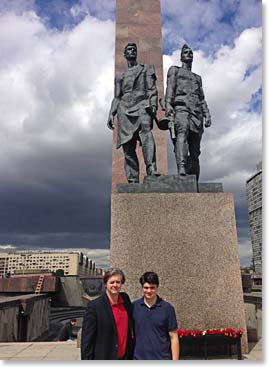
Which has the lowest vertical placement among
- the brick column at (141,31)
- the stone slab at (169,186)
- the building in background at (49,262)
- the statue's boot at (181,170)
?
the building in background at (49,262)

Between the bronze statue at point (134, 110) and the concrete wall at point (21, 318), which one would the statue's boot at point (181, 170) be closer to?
the bronze statue at point (134, 110)

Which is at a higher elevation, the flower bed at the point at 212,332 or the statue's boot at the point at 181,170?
the statue's boot at the point at 181,170

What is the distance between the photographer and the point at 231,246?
4.94 metres

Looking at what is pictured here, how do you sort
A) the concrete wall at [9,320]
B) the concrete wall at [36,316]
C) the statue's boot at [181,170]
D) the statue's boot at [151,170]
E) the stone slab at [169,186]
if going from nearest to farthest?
the stone slab at [169,186] < the statue's boot at [181,170] < the statue's boot at [151,170] < the concrete wall at [9,320] < the concrete wall at [36,316]

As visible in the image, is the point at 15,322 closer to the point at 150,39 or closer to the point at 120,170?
the point at 120,170

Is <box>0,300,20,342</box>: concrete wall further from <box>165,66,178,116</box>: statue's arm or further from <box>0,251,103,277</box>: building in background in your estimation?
<box>0,251,103,277</box>: building in background

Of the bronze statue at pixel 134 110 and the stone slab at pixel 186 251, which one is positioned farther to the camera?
Answer: the bronze statue at pixel 134 110

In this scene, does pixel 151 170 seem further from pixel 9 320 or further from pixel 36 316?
pixel 36 316

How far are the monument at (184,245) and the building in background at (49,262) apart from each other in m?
108

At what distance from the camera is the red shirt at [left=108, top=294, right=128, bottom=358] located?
225cm

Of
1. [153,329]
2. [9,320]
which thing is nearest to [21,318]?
[9,320]

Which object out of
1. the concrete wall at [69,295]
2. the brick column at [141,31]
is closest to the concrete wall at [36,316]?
the concrete wall at [69,295]

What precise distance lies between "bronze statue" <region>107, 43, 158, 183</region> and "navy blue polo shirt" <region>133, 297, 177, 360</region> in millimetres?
3473

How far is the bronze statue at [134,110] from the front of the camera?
19.4 feet
